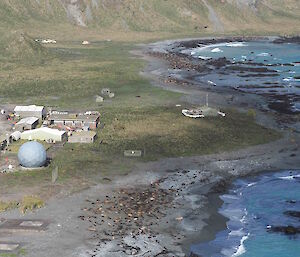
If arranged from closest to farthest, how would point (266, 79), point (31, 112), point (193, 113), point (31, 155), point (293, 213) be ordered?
point (293, 213) → point (31, 155) → point (31, 112) → point (193, 113) → point (266, 79)

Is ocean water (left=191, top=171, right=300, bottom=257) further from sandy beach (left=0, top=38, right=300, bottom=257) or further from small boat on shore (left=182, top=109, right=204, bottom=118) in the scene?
small boat on shore (left=182, top=109, right=204, bottom=118)

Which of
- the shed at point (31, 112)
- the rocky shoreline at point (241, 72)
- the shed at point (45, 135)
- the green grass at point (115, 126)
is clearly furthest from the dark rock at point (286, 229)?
the shed at point (31, 112)

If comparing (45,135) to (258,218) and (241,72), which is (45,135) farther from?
(241,72)

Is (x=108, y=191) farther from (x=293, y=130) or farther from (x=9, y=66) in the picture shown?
(x=9, y=66)

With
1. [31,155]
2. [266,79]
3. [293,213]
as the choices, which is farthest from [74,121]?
[266,79]

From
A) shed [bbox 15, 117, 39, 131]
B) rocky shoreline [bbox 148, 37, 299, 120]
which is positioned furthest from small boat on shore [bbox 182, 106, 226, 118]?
shed [bbox 15, 117, 39, 131]

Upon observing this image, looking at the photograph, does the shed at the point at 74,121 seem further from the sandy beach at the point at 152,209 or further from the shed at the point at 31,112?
the sandy beach at the point at 152,209
